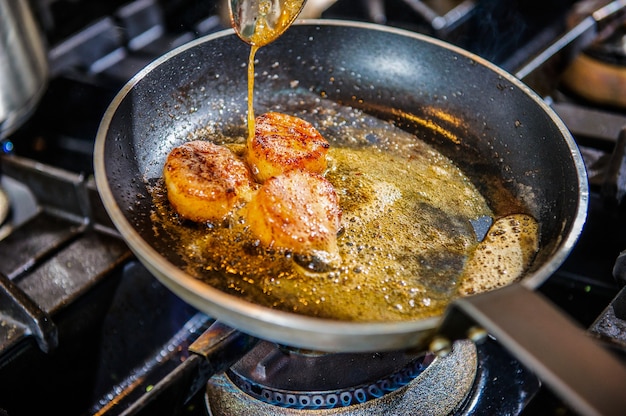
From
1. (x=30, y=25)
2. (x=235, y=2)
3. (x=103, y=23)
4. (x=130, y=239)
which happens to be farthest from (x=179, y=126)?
(x=103, y=23)

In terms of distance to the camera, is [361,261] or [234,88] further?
[234,88]

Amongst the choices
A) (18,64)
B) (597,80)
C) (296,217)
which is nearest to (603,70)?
(597,80)

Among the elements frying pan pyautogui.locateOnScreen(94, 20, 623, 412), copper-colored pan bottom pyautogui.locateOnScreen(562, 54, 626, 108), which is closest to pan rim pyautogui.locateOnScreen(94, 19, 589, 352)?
frying pan pyautogui.locateOnScreen(94, 20, 623, 412)

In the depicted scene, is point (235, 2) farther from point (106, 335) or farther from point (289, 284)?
point (106, 335)

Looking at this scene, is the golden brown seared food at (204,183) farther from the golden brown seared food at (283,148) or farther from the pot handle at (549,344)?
the pot handle at (549,344)

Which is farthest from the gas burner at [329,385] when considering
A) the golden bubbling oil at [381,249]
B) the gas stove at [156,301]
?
the golden bubbling oil at [381,249]

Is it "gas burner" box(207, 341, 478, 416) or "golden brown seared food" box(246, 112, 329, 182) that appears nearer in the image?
"gas burner" box(207, 341, 478, 416)

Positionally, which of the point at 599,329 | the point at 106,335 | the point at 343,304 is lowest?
the point at 106,335

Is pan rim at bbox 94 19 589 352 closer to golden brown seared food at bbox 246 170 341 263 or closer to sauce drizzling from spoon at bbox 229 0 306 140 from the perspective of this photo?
golden brown seared food at bbox 246 170 341 263
